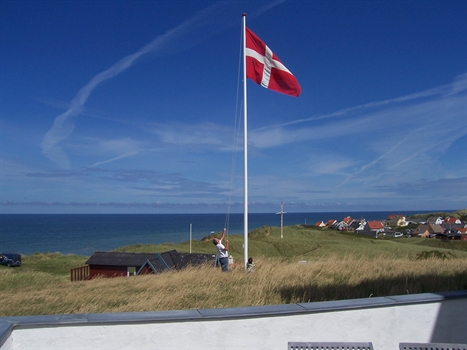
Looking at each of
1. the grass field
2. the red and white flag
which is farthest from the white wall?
the red and white flag

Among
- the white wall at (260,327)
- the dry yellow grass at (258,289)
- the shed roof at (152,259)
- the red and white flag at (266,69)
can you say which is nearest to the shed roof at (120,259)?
the shed roof at (152,259)

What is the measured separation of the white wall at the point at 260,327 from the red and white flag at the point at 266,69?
25.5 ft

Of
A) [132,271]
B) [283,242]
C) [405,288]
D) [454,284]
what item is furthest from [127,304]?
[283,242]

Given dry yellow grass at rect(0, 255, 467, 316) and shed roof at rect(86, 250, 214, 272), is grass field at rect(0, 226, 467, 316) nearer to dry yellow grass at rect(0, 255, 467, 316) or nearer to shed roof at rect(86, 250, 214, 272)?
dry yellow grass at rect(0, 255, 467, 316)

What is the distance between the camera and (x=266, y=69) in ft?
40.0

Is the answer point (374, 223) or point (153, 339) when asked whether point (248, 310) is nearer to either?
point (153, 339)

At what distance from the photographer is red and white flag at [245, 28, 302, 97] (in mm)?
12059

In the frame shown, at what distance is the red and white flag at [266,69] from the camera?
1206 cm

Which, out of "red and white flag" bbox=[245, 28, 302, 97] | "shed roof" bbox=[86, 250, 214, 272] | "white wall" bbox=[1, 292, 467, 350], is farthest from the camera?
"shed roof" bbox=[86, 250, 214, 272]

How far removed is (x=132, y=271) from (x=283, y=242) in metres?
16.1

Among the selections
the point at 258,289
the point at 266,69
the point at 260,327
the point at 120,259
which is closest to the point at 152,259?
the point at 120,259

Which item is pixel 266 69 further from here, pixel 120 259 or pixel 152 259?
pixel 120 259

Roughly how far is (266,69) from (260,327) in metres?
8.63

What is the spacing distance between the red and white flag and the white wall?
7.78m
